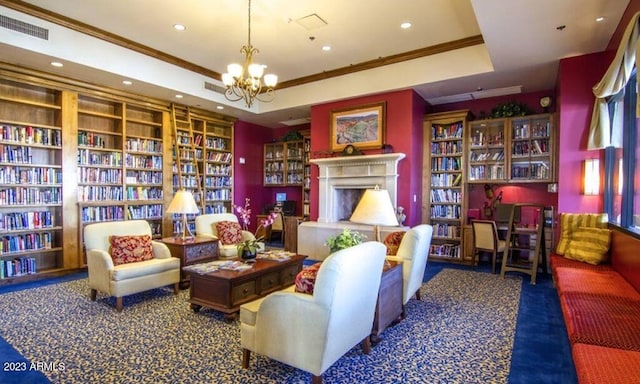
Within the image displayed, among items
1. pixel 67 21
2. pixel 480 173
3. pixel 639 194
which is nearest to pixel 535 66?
pixel 480 173

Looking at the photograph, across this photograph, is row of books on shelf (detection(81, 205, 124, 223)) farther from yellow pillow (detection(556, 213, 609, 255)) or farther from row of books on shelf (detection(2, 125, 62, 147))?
yellow pillow (detection(556, 213, 609, 255))

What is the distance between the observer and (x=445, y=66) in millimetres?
5219

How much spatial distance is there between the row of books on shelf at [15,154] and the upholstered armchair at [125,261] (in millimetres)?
1922

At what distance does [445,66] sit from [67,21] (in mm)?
5210

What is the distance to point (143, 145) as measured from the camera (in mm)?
6254

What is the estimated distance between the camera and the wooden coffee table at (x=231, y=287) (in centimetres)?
→ 326

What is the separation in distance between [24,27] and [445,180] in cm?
643

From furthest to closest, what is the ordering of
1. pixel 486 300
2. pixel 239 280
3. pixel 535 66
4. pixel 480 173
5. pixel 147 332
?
pixel 480 173
pixel 535 66
pixel 486 300
pixel 239 280
pixel 147 332

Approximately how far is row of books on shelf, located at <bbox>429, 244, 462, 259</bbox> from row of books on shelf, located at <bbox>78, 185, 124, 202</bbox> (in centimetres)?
561

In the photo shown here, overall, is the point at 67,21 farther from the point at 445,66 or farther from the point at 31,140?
the point at 445,66

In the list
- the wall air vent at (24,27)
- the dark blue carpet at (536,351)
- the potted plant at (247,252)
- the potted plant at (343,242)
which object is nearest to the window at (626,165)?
the dark blue carpet at (536,351)

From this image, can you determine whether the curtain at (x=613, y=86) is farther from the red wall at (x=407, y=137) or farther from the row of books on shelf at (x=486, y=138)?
the red wall at (x=407, y=137)

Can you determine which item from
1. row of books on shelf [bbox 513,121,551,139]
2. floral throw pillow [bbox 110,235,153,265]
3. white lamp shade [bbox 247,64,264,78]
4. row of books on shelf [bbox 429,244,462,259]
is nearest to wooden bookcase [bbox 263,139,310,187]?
row of books on shelf [bbox 429,244,462,259]

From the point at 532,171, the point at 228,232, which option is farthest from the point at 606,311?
the point at 228,232
